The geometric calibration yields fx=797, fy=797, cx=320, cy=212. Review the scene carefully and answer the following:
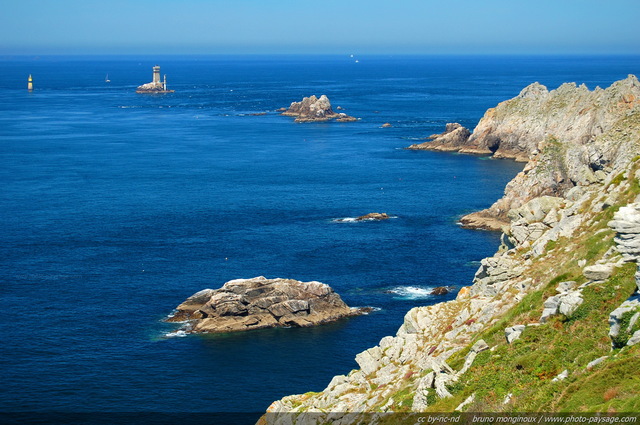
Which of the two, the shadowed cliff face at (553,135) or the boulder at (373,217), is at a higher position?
the shadowed cliff face at (553,135)

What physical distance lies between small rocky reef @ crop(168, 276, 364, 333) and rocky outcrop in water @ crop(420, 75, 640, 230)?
23134 millimetres

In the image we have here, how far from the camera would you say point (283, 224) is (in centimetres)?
12256

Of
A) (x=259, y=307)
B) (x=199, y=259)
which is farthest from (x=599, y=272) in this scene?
(x=199, y=259)

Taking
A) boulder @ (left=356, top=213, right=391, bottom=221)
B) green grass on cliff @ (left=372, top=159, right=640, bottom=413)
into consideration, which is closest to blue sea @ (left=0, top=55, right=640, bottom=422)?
boulder @ (left=356, top=213, right=391, bottom=221)

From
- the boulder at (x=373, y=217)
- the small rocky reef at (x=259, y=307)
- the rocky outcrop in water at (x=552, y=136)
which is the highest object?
the rocky outcrop in water at (x=552, y=136)

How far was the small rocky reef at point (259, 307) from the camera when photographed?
276 ft

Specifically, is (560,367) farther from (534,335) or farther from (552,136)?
(552,136)

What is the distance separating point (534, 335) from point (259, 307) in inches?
2149

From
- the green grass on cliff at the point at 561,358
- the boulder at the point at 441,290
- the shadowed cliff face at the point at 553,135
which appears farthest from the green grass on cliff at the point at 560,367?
the boulder at the point at 441,290

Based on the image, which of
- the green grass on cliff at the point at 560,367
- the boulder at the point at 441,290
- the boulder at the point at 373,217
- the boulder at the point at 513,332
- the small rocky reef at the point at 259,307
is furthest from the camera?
the boulder at the point at 373,217

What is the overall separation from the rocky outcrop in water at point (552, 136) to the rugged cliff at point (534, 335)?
1163 inches

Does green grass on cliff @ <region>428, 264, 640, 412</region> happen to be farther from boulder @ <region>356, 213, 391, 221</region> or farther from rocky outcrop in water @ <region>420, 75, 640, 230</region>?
boulder @ <region>356, 213, 391, 221</region>

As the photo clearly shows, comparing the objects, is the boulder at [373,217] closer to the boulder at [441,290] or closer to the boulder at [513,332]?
the boulder at [441,290]

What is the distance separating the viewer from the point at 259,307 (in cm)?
8581
